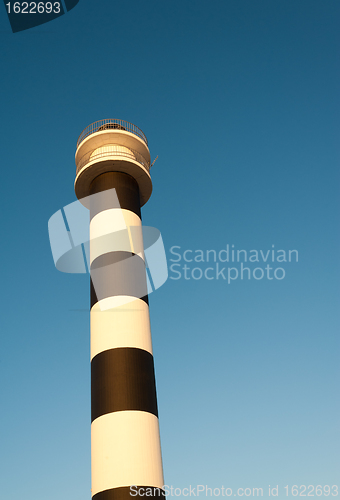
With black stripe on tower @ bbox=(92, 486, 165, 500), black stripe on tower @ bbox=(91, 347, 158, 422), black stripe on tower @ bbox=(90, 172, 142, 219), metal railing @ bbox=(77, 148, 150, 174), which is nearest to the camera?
black stripe on tower @ bbox=(92, 486, 165, 500)

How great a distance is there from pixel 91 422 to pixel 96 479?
1957 millimetres

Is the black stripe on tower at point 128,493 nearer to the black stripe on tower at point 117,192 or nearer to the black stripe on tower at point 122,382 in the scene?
the black stripe on tower at point 122,382

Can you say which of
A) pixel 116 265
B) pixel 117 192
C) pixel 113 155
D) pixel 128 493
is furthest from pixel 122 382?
pixel 113 155

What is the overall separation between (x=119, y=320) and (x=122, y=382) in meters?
2.41

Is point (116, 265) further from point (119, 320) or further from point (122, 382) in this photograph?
point (122, 382)

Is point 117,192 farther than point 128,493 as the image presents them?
Yes

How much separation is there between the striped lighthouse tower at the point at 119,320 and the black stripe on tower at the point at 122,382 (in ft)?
0.11

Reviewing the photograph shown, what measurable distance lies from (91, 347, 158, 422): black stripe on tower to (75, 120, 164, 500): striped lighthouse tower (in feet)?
0.11

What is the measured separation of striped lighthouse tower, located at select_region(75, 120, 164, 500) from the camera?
48.2ft

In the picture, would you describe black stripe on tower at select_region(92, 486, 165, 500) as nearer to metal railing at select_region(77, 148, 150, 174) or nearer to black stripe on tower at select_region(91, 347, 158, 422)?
black stripe on tower at select_region(91, 347, 158, 422)

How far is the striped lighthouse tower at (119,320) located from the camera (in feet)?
48.2

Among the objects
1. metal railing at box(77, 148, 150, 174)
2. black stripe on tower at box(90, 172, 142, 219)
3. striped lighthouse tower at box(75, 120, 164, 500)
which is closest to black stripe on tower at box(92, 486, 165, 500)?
striped lighthouse tower at box(75, 120, 164, 500)

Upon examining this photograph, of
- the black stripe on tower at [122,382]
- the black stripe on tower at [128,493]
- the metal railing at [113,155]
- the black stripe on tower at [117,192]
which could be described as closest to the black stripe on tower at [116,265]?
the black stripe on tower at [117,192]

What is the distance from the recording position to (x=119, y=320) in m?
17.3
